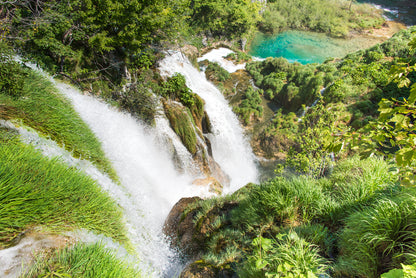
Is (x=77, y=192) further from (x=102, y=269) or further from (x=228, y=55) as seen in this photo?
(x=228, y=55)

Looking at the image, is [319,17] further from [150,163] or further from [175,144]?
[150,163]

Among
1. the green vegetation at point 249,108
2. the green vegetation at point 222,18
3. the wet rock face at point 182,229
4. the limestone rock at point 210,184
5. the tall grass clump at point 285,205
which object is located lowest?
the limestone rock at point 210,184

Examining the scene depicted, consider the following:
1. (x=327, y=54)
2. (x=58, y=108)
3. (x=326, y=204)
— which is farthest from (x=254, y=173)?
(x=327, y=54)

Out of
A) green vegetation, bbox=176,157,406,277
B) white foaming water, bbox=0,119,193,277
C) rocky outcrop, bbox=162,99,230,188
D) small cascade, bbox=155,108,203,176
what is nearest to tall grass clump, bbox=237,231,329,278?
green vegetation, bbox=176,157,406,277

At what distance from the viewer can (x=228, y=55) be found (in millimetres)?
19906

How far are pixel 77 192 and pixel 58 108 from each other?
278 centimetres

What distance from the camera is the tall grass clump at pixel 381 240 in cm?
261

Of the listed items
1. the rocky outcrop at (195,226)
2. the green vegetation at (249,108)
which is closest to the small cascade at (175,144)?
the rocky outcrop at (195,226)

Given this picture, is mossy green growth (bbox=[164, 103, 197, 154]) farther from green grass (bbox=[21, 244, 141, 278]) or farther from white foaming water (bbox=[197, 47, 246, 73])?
white foaming water (bbox=[197, 47, 246, 73])

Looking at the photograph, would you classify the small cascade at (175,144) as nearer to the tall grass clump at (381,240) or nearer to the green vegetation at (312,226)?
the green vegetation at (312,226)

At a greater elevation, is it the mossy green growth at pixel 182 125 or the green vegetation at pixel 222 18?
the green vegetation at pixel 222 18

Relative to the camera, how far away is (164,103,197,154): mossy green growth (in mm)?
9219

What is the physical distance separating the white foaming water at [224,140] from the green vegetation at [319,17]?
24073 mm

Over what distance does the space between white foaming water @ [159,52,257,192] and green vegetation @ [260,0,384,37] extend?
79.0 feet
